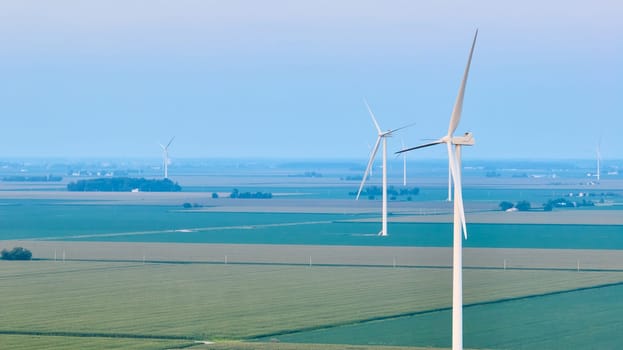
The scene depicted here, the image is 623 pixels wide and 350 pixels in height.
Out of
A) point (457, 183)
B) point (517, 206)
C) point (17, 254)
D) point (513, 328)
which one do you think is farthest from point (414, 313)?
point (517, 206)

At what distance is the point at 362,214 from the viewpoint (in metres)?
126

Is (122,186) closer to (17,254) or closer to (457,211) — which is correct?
(17,254)

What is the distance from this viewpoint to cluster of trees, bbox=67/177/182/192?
192 meters

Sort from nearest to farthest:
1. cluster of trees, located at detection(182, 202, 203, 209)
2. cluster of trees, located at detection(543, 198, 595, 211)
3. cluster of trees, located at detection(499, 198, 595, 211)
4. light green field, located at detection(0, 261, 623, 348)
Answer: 1. light green field, located at detection(0, 261, 623, 348)
2. cluster of trees, located at detection(499, 198, 595, 211)
3. cluster of trees, located at detection(543, 198, 595, 211)
4. cluster of trees, located at detection(182, 202, 203, 209)

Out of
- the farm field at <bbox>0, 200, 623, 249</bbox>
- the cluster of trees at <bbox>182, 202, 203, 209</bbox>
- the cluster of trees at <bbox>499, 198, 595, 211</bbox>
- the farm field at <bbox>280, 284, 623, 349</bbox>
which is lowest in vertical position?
the farm field at <bbox>280, 284, 623, 349</bbox>

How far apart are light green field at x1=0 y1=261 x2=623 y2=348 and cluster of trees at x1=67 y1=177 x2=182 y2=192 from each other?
Answer: 11805 cm

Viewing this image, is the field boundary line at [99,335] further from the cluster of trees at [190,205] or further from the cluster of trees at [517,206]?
the cluster of trees at [190,205]

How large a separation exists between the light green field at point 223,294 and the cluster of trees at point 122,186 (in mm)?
118053

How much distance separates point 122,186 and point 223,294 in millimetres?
137311

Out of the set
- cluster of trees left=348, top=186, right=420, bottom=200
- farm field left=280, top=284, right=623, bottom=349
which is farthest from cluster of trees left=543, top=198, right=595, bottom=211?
Answer: farm field left=280, top=284, right=623, bottom=349

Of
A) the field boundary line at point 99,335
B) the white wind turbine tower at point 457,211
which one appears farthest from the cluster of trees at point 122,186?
the white wind turbine tower at point 457,211

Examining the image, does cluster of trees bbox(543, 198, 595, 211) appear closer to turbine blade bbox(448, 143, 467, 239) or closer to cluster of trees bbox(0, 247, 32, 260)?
cluster of trees bbox(0, 247, 32, 260)

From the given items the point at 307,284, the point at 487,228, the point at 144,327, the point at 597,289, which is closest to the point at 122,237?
the point at 487,228

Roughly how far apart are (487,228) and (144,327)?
183 ft
